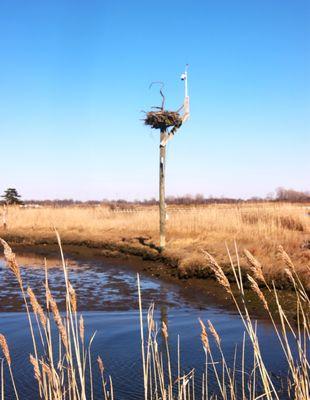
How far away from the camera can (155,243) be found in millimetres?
16078

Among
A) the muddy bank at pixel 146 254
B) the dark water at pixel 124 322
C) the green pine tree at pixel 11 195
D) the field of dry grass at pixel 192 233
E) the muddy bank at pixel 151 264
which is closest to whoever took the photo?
the dark water at pixel 124 322

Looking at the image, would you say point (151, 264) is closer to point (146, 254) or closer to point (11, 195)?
point (146, 254)

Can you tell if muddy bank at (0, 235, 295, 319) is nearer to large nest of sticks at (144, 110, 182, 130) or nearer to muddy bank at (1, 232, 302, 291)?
muddy bank at (1, 232, 302, 291)

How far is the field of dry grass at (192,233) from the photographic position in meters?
11.2

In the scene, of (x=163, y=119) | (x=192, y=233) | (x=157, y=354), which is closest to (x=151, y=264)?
(x=192, y=233)

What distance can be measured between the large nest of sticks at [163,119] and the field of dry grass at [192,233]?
363 centimetres

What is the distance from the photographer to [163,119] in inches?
534

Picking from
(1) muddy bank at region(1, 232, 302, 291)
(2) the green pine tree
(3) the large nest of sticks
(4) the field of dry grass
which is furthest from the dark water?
(2) the green pine tree

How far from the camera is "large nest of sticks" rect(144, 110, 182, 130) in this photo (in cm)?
1352

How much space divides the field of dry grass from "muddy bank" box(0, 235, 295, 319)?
0.11 m

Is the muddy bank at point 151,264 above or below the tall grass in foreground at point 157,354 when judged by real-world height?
below

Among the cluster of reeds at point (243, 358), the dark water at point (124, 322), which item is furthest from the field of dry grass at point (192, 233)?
the cluster of reeds at point (243, 358)

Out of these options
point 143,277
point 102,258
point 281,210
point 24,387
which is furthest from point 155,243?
point 24,387

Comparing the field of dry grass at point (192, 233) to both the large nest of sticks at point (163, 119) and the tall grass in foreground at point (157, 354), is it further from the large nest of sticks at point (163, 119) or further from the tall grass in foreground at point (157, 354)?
the tall grass in foreground at point (157, 354)
